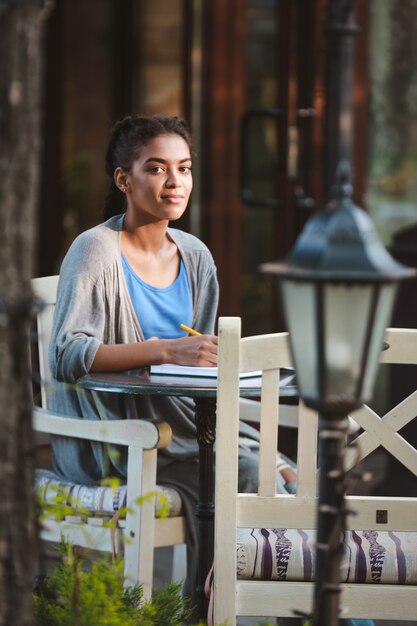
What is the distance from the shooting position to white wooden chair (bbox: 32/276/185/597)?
2.82 metres

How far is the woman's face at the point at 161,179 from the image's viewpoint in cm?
313

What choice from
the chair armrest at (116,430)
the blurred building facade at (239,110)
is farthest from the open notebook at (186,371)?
the blurred building facade at (239,110)

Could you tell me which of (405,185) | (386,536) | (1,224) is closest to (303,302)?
(1,224)

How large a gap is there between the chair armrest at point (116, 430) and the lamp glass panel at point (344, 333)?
39.6 inches

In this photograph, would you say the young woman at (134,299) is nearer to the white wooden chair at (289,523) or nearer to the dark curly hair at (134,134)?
the dark curly hair at (134,134)

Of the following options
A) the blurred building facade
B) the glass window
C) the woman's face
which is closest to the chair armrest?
the woman's face

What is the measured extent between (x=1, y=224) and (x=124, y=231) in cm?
151

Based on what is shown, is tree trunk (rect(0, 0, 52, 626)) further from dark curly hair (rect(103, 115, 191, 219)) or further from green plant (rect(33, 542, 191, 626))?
dark curly hair (rect(103, 115, 191, 219))

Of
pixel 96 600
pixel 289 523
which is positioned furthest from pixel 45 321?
pixel 96 600

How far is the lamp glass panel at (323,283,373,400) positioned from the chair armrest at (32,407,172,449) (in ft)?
3.30

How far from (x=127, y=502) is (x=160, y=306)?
0.51 m

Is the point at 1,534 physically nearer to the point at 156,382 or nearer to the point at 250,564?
the point at 250,564

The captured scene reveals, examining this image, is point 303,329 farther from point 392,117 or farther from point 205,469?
point 392,117

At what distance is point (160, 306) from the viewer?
3184 millimetres
